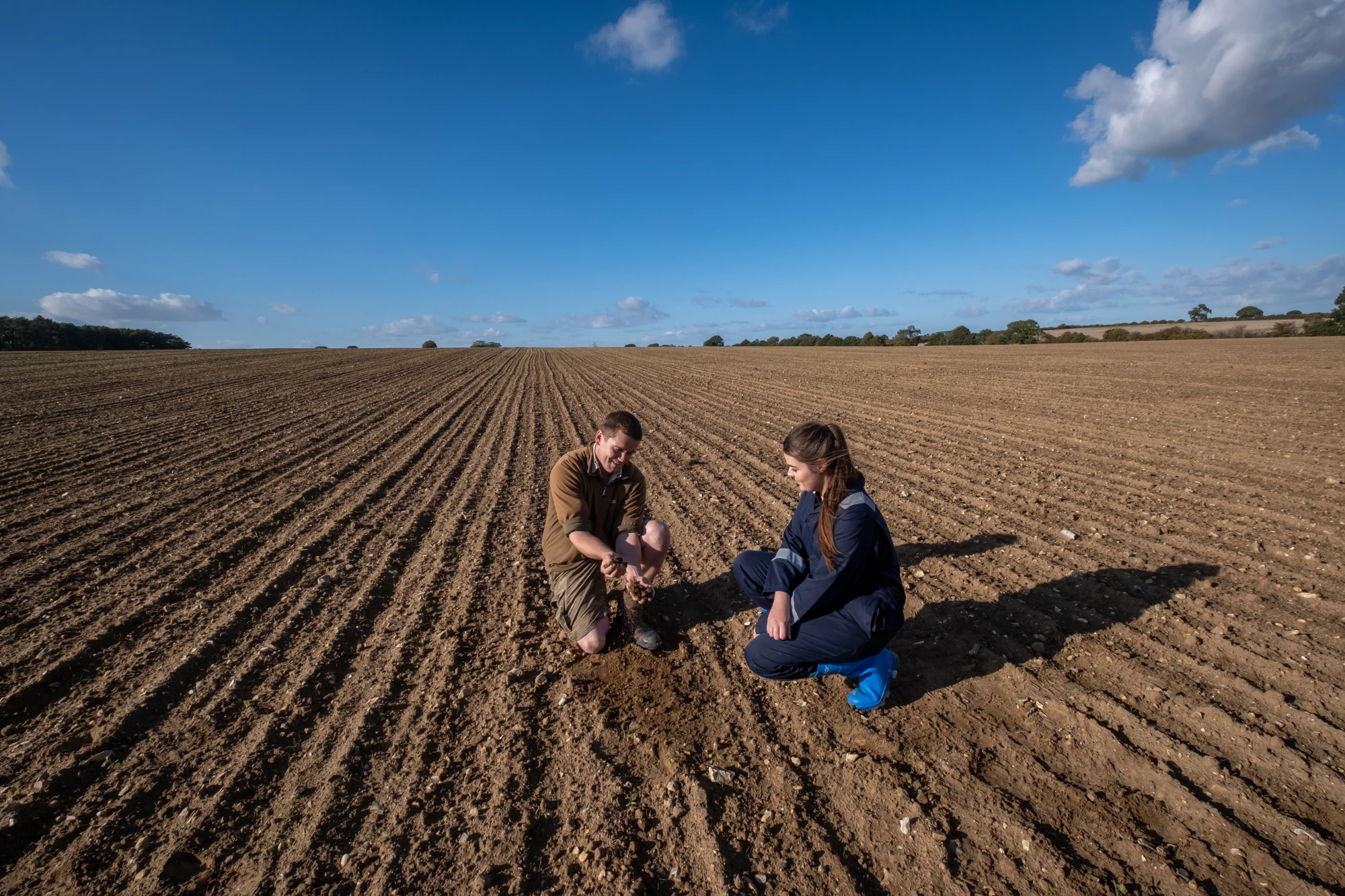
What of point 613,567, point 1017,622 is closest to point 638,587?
point 613,567

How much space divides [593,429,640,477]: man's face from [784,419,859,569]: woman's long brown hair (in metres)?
0.96

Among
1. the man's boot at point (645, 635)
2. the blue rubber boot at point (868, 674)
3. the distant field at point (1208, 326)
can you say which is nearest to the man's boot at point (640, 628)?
the man's boot at point (645, 635)

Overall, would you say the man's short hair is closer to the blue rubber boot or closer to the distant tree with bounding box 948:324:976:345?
the blue rubber boot

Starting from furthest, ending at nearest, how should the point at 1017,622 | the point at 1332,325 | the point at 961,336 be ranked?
the point at 961,336 → the point at 1332,325 → the point at 1017,622

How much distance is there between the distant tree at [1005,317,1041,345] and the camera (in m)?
44.6

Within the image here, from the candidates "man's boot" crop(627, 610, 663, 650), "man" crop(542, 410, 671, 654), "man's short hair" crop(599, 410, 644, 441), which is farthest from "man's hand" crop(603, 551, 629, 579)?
"man's short hair" crop(599, 410, 644, 441)

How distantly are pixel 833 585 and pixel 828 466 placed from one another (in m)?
0.58

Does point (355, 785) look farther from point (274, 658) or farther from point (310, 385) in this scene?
point (310, 385)

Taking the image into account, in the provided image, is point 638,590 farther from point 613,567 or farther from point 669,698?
point 669,698

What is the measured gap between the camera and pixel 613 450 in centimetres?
330

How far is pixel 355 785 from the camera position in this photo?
241 centimetres

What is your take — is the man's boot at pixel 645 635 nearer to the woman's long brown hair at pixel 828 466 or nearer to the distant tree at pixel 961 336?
the woman's long brown hair at pixel 828 466

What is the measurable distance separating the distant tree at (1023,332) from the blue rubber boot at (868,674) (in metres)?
49.7

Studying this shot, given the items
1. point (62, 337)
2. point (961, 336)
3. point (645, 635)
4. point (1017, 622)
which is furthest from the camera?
point (961, 336)
